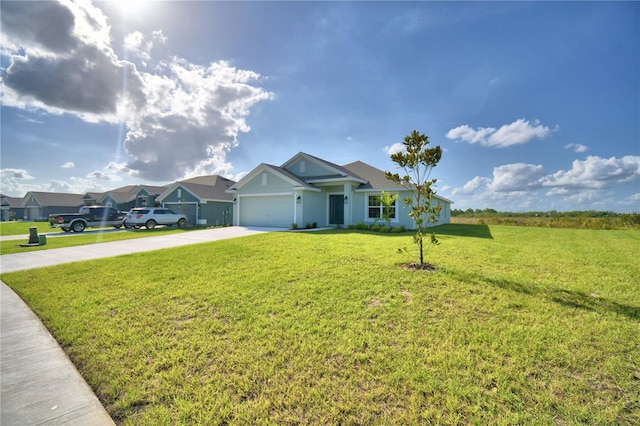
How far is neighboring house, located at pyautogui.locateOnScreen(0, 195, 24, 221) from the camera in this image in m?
44.8

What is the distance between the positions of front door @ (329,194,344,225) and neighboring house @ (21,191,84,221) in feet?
158

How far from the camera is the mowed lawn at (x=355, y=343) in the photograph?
7.13ft

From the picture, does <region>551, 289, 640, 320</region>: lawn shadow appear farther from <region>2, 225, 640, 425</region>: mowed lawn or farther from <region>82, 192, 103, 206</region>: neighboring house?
<region>82, 192, 103, 206</region>: neighboring house

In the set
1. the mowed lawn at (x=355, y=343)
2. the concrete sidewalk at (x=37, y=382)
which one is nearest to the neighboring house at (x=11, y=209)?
the mowed lawn at (x=355, y=343)

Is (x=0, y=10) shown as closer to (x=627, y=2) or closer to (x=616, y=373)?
(x=616, y=373)

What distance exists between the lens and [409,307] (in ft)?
13.2

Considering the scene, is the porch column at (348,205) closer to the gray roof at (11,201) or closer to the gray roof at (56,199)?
the gray roof at (56,199)

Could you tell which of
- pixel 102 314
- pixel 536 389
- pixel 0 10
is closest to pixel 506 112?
pixel 536 389

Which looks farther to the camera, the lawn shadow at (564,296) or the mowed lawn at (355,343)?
the lawn shadow at (564,296)

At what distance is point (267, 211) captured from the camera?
18516mm

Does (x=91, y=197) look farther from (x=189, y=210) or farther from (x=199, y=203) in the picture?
(x=199, y=203)

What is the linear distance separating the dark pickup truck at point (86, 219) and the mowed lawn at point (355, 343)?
650 inches

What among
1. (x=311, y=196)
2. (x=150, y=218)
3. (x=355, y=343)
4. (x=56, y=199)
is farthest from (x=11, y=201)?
(x=355, y=343)

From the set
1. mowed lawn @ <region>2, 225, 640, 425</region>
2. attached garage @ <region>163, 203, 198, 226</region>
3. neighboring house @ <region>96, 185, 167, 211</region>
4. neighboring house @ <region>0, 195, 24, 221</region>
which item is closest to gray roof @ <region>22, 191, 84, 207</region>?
neighboring house @ <region>0, 195, 24, 221</region>
